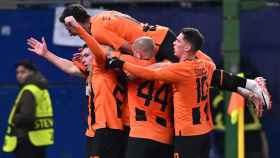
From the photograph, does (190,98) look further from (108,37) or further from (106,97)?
(108,37)

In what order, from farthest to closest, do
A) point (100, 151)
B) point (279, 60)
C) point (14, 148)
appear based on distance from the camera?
point (279, 60), point (14, 148), point (100, 151)

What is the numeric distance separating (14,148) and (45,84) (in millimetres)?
916

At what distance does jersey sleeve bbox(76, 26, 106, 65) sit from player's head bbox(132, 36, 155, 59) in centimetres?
31

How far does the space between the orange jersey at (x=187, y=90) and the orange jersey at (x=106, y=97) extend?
0.59m

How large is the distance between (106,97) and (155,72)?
0.76 metres

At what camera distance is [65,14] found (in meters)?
9.28

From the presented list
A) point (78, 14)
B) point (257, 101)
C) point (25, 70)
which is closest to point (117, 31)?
point (78, 14)

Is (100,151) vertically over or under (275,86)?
under

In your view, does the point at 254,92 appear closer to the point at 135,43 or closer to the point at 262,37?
the point at 135,43

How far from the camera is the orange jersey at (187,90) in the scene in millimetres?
9008

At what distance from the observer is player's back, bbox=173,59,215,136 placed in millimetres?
9102

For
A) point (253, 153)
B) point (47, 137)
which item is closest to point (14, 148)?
point (47, 137)

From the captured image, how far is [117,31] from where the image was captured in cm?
945

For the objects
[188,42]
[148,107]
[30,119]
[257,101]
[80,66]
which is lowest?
[148,107]
